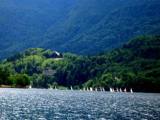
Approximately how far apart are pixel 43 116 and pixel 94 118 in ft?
32.6

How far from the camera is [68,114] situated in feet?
323

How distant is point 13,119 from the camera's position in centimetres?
8394

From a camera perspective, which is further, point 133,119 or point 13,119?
point 133,119

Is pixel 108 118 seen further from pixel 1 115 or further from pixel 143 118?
pixel 1 115

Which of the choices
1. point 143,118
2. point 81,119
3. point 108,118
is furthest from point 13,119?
point 143,118

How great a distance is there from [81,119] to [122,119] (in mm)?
8220

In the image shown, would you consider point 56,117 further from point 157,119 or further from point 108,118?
point 157,119

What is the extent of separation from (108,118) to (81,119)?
622 cm

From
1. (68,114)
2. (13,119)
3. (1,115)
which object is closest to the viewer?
(13,119)

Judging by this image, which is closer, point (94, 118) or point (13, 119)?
point (13, 119)

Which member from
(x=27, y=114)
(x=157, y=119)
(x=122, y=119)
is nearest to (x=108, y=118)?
(x=122, y=119)

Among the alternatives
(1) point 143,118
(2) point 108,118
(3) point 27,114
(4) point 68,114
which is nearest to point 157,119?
(1) point 143,118

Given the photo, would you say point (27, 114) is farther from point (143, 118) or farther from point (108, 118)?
point (143, 118)

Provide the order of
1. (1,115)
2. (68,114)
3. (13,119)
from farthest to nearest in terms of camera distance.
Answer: (68,114)
(1,115)
(13,119)
